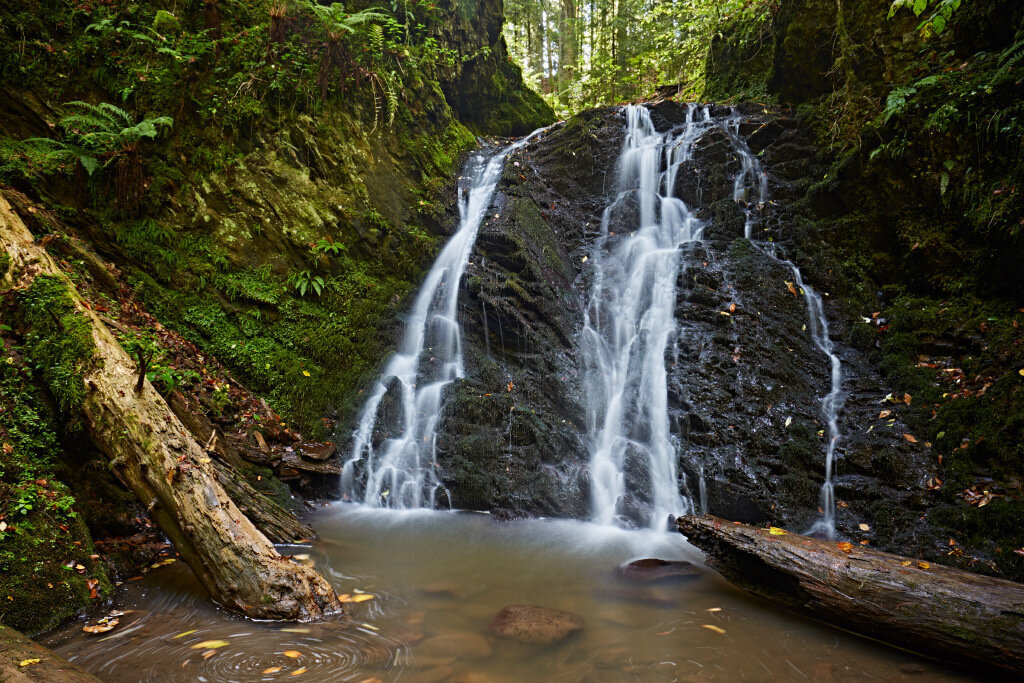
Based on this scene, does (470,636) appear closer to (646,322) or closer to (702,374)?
(702,374)

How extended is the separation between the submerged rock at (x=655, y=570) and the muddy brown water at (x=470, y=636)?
0.09 meters

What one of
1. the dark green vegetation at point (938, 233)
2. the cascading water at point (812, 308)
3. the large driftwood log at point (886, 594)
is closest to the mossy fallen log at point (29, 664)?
the large driftwood log at point (886, 594)

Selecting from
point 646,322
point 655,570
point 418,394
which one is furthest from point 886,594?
point 418,394

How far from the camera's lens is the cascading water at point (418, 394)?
6.03 m

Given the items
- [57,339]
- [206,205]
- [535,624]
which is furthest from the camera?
[206,205]

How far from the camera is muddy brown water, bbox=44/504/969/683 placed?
111 inches

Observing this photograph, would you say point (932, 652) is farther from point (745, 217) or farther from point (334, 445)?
point (745, 217)

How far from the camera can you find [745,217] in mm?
8758

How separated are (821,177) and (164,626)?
10.3 meters

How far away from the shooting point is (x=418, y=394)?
6945 mm

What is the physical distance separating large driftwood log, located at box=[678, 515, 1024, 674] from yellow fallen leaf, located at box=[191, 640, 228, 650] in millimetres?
3629

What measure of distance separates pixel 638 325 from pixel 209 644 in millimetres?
6363

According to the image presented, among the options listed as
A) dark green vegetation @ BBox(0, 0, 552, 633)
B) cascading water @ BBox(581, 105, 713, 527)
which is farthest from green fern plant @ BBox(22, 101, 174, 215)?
cascading water @ BBox(581, 105, 713, 527)

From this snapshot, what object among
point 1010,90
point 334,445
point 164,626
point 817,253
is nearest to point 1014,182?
point 1010,90
